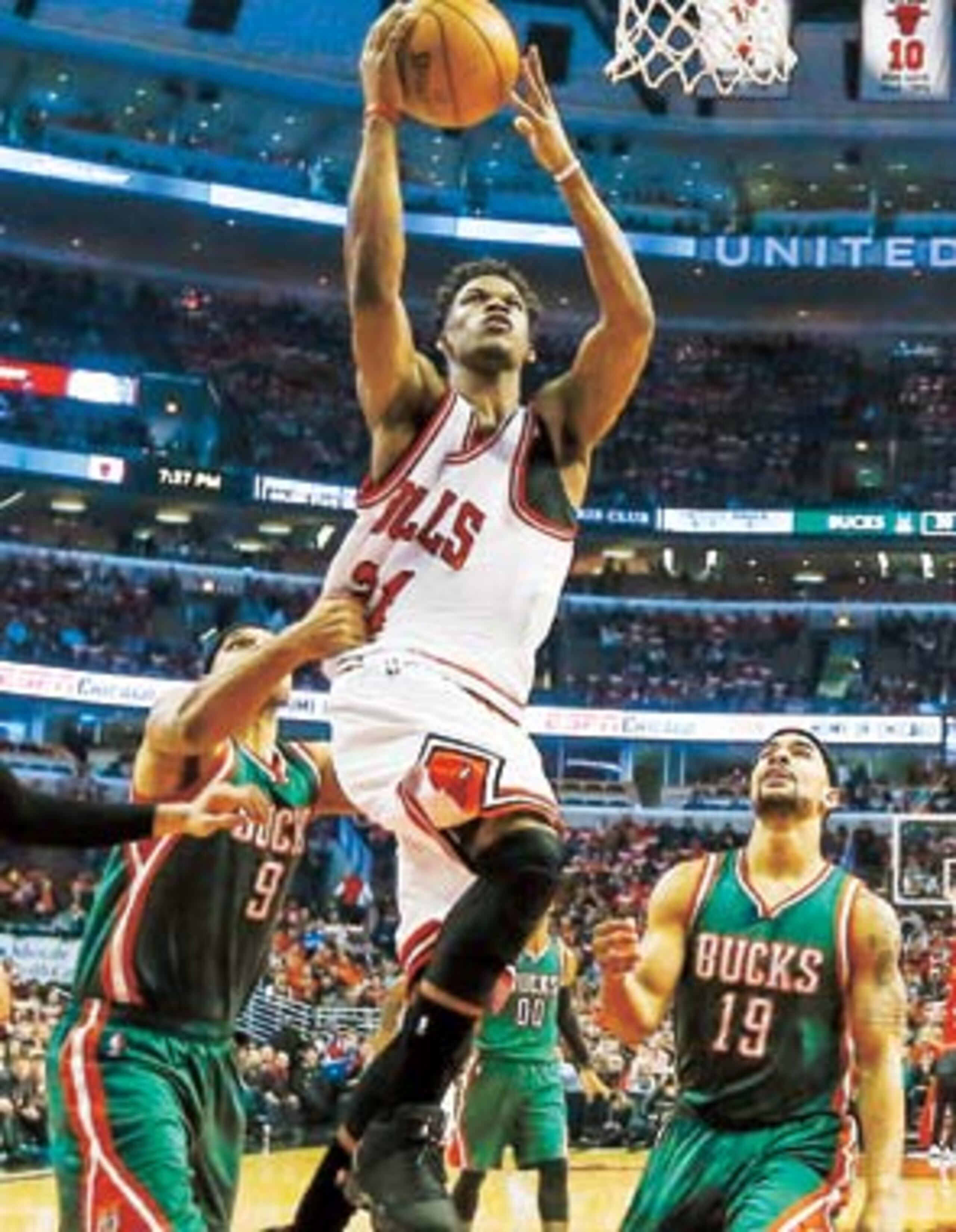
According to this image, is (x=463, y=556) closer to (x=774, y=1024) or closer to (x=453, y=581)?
(x=453, y=581)

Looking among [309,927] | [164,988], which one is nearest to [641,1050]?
[309,927]

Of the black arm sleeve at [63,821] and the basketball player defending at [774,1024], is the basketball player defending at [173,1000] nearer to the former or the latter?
the black arm sleeve at [63,821]

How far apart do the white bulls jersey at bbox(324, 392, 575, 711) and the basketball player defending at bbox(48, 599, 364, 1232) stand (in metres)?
0.57

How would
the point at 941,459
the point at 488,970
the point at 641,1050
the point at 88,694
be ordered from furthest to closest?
the point at 941,459
the point at 88,694
the point at 641,1050
the point at 488,970

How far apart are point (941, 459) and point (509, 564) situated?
39.4m

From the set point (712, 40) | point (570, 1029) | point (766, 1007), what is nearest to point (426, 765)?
point (766, 1007)

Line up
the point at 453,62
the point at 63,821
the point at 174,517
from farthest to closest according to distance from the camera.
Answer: the point at 174,517, the point at 453,62, the point at 63,821

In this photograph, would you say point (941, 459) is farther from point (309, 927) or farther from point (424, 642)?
point (424, 642)

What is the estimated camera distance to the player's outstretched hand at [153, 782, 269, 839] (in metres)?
4.71

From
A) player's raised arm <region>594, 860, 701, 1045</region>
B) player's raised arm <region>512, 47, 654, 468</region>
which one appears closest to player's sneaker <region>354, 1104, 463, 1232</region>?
player's raised arm <region>594, 860, 701, 1045</region>

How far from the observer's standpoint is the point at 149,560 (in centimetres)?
4194

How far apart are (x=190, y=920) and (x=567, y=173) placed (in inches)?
88.8

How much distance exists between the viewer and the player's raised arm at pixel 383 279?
4902 millimetres

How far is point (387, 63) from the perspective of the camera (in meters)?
5.01
